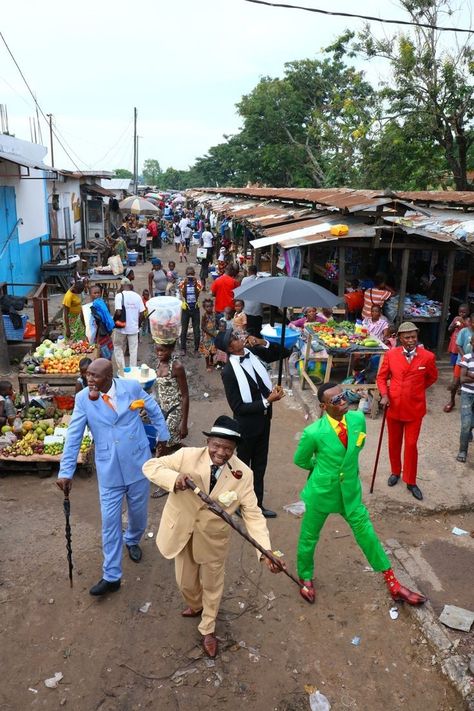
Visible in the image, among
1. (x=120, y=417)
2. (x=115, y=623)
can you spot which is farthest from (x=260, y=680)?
(x=120, y=417)

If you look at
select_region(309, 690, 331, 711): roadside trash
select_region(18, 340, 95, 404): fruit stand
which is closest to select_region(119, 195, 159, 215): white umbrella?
select_region(18, 340, 95, 404): fruit stand

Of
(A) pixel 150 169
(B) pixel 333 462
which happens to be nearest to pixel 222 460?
(B) pixel 333 462

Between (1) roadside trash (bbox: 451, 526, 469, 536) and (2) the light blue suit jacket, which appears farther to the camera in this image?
(1) roadside trash (bbox: 451, 526, 469, 536)

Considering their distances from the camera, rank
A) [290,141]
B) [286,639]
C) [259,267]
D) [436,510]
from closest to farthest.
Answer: [286,639]
[436,510]
[259,267]
[290,141]

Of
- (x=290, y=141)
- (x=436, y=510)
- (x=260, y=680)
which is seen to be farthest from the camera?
(x=290, y=141)

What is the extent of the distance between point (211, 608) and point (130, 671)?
2.22ft

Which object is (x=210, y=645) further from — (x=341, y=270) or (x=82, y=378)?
(x=341, y=270)

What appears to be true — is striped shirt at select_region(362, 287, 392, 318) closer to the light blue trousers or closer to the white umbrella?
the light blue trousers

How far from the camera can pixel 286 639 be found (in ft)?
12.1

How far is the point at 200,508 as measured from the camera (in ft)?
10.5

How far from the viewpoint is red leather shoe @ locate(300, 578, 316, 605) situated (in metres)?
4.02

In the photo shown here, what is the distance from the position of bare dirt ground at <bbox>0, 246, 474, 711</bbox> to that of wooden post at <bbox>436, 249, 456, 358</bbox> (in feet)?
16.4

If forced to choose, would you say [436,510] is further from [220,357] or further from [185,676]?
[220,357]

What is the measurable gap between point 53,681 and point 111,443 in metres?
1.57
